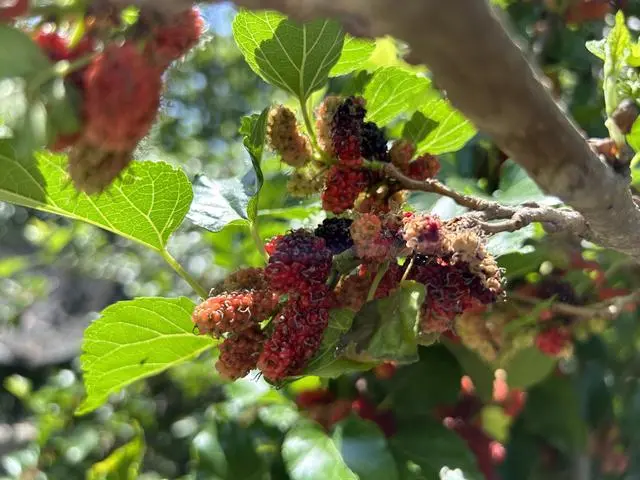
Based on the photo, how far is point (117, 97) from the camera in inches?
15.6

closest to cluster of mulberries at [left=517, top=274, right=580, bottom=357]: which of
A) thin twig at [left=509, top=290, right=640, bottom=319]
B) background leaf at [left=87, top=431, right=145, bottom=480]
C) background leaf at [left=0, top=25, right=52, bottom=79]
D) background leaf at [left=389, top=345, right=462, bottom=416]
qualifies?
thin twig at [left=509, top=290, right=640, bottom=319]

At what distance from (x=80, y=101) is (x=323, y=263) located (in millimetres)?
302

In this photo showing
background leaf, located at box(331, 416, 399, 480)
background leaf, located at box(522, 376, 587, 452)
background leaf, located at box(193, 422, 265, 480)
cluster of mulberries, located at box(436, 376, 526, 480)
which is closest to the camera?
background leaf, located at box(331, 416, 399, 480)

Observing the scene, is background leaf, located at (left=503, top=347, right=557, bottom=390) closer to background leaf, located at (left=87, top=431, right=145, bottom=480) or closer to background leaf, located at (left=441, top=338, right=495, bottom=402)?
background leaf, located at (left=441, top=338, right=495, bottom=402)

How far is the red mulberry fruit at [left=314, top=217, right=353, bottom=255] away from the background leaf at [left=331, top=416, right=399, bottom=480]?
294 millimetres

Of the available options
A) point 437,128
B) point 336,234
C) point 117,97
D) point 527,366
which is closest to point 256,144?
point 336,234

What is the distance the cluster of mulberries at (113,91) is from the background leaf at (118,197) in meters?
0.24

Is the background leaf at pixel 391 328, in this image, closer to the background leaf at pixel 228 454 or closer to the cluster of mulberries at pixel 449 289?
the cluster of mulberries at pixel 449 289

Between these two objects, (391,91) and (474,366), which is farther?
(474,366)

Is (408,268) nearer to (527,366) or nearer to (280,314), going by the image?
(280,314)

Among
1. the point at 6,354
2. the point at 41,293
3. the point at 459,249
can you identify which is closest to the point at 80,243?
the point at 41,293

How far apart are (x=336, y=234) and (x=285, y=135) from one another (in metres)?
0.12

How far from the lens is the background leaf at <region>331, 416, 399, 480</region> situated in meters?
0.84

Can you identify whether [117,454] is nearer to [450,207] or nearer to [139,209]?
[139,209]
